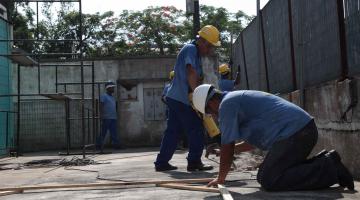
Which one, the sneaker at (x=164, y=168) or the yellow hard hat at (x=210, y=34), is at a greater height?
the yellow hard hat at (x=210, y=34)

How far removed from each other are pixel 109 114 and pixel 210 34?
28.2 feet

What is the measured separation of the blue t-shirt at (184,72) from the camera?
6742 mm

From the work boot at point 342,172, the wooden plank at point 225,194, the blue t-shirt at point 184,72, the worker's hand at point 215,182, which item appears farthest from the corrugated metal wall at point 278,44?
the wooden plank at point 225,194

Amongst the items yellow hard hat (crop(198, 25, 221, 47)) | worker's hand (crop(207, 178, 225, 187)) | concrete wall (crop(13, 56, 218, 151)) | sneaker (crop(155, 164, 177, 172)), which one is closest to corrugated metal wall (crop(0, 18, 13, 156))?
concrete wall (crop(13, 56, 218, 151))

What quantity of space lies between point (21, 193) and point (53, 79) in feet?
37.0

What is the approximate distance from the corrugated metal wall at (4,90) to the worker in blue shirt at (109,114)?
2.44 m

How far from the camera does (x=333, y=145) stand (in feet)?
19.7

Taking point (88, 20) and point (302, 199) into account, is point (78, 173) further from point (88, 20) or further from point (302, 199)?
point (88, 20)

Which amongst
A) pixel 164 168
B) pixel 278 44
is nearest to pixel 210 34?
pixel 164 168

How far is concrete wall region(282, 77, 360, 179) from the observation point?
5328 millimetres

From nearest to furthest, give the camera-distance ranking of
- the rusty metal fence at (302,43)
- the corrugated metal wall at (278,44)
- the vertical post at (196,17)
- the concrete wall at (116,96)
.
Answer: the rusty metal fence at (302,43) → the corrugated metal wall at (278,44) → the vertical post at (196,17) → the concrete wall at (116,96)

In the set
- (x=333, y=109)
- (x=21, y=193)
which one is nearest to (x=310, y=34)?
(x=333, y=109)

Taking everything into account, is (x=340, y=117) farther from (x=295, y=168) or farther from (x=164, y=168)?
(x=164, y=168)

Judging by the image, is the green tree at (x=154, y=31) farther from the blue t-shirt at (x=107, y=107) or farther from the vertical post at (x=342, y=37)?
the vertical post at (x=342, y=37)
